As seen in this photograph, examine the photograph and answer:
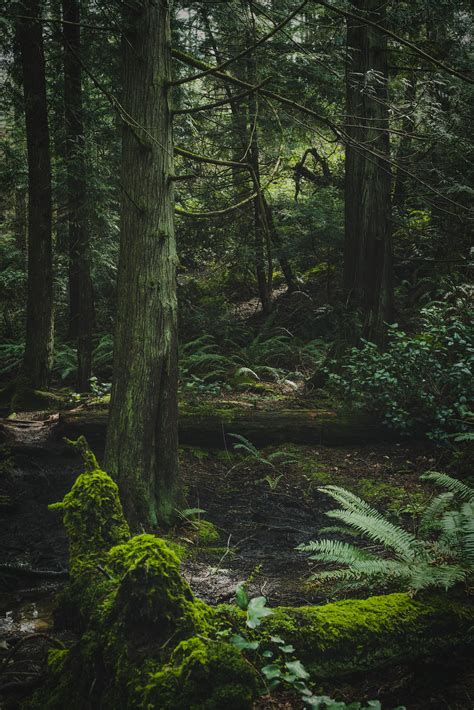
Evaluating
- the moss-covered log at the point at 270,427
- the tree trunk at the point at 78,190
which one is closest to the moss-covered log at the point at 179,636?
the moss-covered log at the point at 270,427

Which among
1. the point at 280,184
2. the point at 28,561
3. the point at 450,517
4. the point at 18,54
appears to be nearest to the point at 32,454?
the point at 28,561

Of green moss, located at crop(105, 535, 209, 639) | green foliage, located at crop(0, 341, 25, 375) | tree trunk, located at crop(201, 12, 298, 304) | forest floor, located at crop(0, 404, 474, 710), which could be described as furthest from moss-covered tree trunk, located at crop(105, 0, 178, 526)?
green foliage, located at crop(0, 341, 25, 375)

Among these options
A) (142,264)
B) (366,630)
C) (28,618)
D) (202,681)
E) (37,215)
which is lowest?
(28,618)

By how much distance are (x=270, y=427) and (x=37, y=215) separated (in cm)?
589

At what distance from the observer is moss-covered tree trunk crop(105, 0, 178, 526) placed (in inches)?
194

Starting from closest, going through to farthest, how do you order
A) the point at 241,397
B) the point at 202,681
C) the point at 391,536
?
the point at 202,681
the point at 391,536
the point at 241,397

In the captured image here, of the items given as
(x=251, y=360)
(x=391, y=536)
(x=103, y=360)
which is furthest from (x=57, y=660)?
(x=103, y=360)

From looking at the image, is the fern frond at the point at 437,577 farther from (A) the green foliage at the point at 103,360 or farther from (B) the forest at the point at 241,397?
(A) the green foliage at the point at 103,360

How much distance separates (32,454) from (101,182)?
489cm

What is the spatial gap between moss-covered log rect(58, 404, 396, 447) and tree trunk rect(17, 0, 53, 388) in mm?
3067

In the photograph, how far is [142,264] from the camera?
4949mm

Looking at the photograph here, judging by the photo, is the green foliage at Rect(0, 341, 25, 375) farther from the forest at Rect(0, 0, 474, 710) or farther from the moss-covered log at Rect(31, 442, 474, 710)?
the moss-covered log at Rect(31, 442, 474, 710)

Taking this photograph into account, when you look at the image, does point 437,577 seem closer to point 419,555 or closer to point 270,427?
point 419,555

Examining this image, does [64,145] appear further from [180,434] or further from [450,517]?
[450,517]
